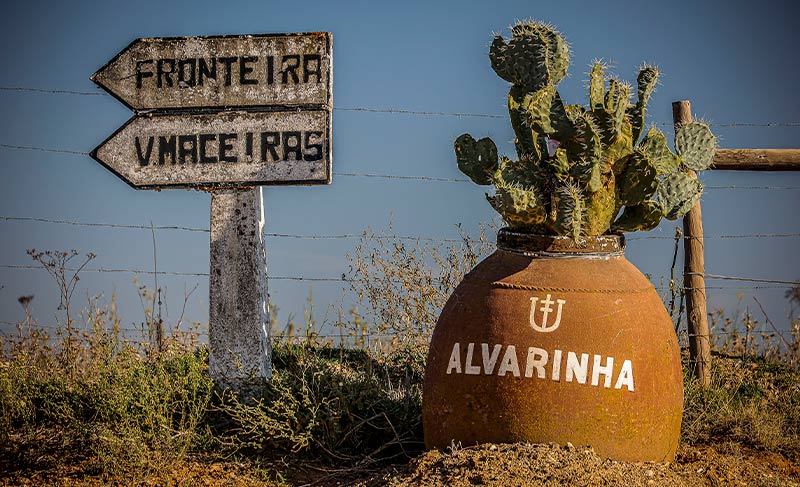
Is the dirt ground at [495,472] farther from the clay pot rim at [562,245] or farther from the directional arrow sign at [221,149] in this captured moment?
the directional arrow sign at [221,149]

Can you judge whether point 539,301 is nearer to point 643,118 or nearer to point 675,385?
point 675,385

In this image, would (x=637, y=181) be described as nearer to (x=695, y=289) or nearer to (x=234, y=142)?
(x=695, y=289)

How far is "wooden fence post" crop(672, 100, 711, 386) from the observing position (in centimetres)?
688

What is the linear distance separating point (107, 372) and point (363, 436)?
2085 millimetres

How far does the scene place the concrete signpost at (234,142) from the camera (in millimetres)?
6082

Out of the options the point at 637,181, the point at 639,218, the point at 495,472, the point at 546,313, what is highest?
the point at 637,181

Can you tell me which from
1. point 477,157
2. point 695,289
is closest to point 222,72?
point 477,157

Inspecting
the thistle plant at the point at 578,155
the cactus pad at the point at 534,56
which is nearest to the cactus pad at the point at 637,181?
the thistle plant at the point at 578,155

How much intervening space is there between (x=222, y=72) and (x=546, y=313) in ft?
11.7

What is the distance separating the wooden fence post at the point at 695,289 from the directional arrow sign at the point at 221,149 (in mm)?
3380

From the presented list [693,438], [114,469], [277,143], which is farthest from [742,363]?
[114,469]

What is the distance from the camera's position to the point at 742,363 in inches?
290

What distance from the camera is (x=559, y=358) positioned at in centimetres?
404

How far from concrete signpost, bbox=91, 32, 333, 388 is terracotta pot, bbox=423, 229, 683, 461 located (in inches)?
85.9
